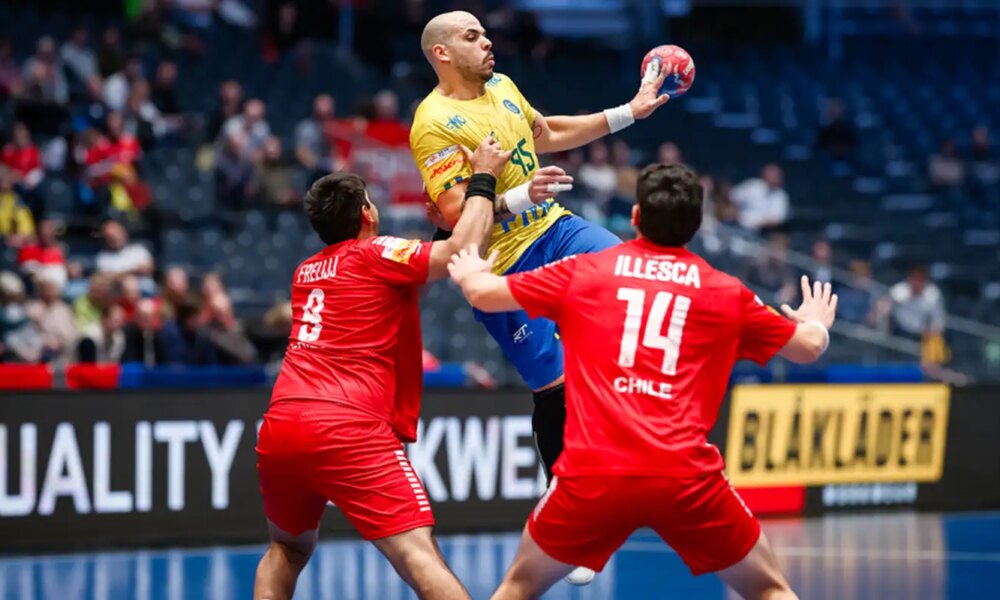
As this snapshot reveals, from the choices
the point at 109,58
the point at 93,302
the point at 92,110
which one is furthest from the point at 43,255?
the point at 109,58

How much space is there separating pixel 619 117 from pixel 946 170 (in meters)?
16.2

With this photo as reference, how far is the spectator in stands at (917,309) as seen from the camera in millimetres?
17266

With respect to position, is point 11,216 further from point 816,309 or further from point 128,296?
point 816,309

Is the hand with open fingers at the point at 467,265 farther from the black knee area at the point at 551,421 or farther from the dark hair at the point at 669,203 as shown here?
the black knee area at the point at 551,421

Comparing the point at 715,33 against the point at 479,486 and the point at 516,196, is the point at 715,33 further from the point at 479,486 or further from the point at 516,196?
the point at 516,196

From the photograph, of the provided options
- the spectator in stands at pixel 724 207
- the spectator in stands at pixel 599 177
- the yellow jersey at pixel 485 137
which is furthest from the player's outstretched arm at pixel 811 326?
the spectator in stands at pixel 724 207

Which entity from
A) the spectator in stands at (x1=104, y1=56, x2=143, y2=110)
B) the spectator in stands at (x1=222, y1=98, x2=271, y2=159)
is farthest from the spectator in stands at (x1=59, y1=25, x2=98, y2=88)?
the spectator in stands at (x1=222, y1=98, x2=271, y2=159)

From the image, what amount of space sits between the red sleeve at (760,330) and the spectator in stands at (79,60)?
534 inches

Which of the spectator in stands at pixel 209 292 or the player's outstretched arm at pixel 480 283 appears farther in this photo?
the spectator in stands at pixel 209 292

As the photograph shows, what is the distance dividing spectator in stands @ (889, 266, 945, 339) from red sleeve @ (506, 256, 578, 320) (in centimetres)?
1255

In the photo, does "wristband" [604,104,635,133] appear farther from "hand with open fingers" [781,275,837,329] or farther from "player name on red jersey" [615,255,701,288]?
"player name on red jersey" [615,255,701,288]

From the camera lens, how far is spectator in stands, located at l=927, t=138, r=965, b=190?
22.8 m

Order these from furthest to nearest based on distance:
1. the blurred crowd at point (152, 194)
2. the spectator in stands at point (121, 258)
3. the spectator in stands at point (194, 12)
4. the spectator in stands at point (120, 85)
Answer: the spectator in stands at point (194, 12)
the spectator in stands at point (120, 85)
the spectator in stands at point (121, 258)
the blurred crowd at point (152, 194)

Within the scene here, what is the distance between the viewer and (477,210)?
643 centimetres
